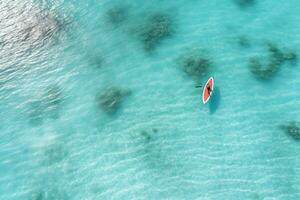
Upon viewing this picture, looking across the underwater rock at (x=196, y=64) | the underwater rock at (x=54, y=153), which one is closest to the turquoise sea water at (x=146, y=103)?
the underwater rock at (x=54, y=153)

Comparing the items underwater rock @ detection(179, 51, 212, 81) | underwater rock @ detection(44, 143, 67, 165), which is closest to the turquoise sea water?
underwater rock @ detection(44, 143, 67, 165)

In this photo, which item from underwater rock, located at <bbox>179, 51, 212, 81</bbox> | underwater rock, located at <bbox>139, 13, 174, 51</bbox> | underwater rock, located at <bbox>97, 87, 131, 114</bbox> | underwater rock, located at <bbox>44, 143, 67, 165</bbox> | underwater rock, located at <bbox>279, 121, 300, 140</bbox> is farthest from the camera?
underwater rock, located at <bbox>139, 13, 174, 51</bbox>

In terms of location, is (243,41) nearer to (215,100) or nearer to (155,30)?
(215,100)

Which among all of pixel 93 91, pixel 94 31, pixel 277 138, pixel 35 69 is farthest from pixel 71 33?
pixel 277 138

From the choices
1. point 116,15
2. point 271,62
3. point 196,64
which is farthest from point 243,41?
point 116,15

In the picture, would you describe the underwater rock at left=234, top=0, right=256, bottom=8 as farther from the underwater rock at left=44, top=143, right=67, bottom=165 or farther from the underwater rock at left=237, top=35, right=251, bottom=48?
the underwater rock at left=44, top=143, right=67, bottom=165

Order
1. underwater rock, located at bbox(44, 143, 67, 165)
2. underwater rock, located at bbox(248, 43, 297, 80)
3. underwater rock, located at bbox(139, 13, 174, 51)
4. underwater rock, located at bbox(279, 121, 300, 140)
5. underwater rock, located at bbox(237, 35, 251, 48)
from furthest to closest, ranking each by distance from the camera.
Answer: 1. underwater rock, located at bbox(139, 13, 174, 51)
2. underwater rock, located at bbox(237, 35, 251, 48)
3. underwater rock, located at bbox(248, 43, 297, 80)
4. underwater rock, located at bbox(44, 143, 67, 165)
5. underwater rock, located at bbox(279, 121, 300, 140)

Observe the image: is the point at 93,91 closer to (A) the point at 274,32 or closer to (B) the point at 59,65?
(B) the point at 59,65
